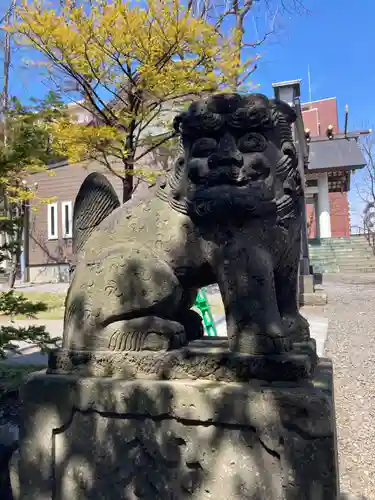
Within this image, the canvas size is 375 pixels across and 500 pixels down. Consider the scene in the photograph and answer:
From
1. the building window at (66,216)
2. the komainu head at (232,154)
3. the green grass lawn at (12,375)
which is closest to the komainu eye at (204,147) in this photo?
the komainu head at (232,154)

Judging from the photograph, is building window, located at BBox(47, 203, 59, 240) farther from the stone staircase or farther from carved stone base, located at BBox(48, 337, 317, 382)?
carved stone base, located at BBox(48, 337, 317, 382)

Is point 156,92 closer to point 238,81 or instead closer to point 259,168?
point 238,81

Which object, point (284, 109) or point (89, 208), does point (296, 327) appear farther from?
point (89, 208)

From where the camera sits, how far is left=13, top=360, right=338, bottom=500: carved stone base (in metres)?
1.40

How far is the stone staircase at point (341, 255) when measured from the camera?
849 inches

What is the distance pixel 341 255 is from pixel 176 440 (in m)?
22.1

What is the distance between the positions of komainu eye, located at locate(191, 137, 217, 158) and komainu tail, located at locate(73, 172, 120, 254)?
54 centimetres

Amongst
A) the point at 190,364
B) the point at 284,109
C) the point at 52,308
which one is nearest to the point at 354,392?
the point at 190,364

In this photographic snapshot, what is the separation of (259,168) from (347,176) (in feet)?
69.0

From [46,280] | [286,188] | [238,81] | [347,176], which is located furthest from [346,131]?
[286,188]

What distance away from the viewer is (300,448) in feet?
4.59

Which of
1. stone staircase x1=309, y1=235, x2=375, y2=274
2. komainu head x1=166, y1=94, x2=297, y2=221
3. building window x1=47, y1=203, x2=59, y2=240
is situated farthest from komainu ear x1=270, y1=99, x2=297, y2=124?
stone staircase x1=309, y1=235, x2=375, y2=274

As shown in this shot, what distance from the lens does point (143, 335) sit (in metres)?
1.68

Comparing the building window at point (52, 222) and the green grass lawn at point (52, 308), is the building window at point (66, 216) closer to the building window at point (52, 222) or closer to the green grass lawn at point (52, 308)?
the building window at point (52, 222)
